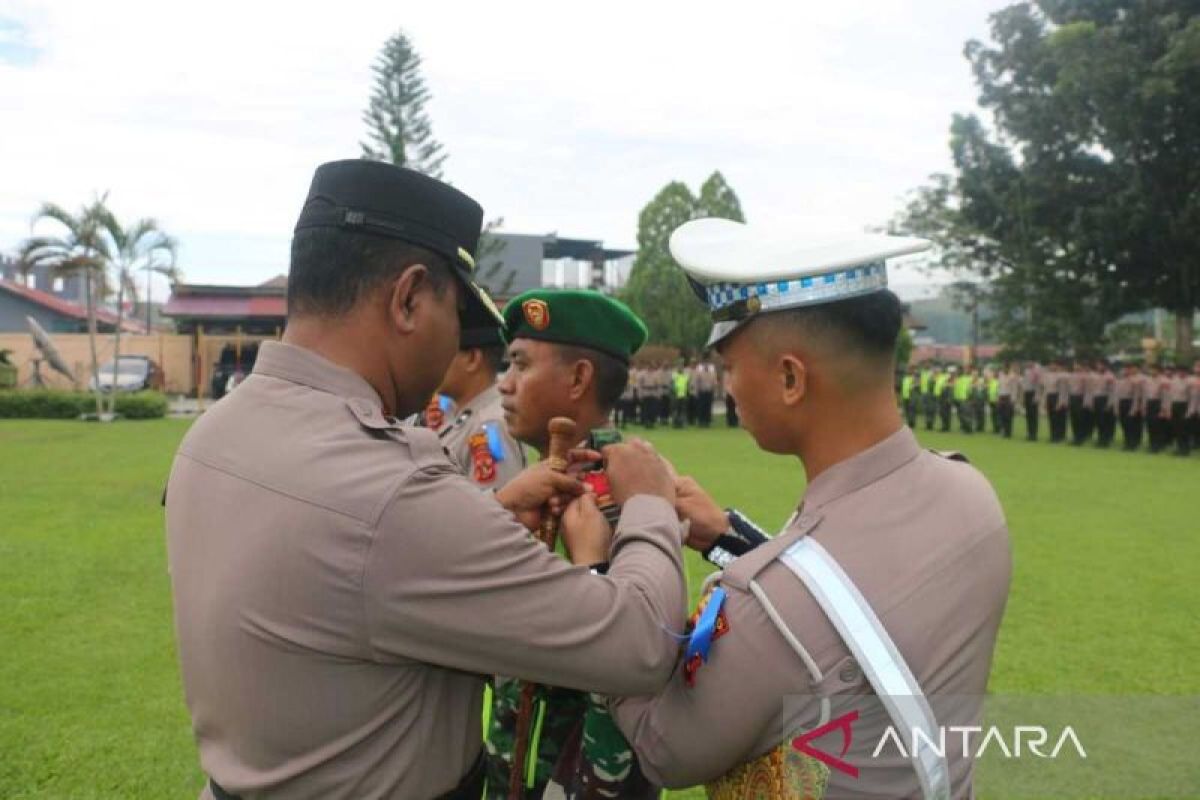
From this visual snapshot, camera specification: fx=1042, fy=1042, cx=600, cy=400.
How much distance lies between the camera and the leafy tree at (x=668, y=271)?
38906mm

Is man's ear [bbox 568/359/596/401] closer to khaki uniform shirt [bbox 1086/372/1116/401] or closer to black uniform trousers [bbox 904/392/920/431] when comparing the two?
khaki uniform shirt [bbox 1086/372/1116/401]

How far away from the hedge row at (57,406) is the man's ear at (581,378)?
86.3 ft

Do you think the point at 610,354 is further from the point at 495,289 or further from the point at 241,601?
the point at 495,289

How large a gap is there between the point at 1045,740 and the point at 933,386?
891 inches

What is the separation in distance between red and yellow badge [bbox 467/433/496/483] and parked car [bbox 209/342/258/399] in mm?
29166

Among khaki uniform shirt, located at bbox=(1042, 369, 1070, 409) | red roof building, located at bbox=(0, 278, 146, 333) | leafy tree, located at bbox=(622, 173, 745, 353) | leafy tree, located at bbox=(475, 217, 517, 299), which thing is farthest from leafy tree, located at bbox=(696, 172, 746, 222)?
red roof building, located at bbox=(0, 278, 146, 333)

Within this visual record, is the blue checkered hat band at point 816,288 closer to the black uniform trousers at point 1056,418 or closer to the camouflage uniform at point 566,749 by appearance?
the camouflage uniform at point 566,749

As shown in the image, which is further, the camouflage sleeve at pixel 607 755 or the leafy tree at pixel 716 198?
the leafy tree at pixel 716 198

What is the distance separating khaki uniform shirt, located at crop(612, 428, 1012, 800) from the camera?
156 cm

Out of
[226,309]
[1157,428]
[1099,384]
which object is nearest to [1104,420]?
[1099,384]

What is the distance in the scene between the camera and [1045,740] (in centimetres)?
466

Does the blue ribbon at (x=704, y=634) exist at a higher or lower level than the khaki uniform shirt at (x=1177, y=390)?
higher

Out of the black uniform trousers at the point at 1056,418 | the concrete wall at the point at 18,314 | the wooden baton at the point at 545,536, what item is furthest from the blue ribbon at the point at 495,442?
the concrete wall at the point at 18,314

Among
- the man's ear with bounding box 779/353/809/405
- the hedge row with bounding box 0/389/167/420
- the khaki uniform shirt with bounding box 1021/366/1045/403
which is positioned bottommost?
the hedge row with bounding box 0/389/167/420
